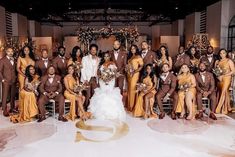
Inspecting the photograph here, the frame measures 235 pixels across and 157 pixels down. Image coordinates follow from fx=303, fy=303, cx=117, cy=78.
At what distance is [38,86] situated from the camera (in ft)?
19.5

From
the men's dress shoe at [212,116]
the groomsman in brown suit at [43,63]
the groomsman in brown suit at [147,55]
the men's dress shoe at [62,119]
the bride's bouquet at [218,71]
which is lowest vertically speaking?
the men's dress shoe at [62,119]

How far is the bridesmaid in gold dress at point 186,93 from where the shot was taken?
19.4 feet

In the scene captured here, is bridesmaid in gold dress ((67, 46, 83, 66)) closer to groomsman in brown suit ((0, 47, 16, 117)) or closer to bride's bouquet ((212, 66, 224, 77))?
groomsman in brown suit ((0, 47, 16, 117))

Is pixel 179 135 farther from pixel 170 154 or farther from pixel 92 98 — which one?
pixel 92 98

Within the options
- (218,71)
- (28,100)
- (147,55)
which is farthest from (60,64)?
(218,71)

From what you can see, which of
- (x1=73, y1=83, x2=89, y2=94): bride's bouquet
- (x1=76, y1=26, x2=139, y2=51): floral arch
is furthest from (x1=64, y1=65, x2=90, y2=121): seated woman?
(x1=76, y1=26, x2=139, y2=51): floral arch

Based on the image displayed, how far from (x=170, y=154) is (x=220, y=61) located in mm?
3158

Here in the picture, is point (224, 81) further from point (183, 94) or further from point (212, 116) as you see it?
point (183, 94)

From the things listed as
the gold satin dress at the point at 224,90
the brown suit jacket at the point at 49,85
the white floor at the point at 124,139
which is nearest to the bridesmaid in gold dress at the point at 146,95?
the white floor at the point at 124,139

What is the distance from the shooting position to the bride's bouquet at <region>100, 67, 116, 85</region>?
6.09 meters

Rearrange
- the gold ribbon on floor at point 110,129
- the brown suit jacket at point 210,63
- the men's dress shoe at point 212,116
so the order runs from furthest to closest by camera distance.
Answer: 1. the brown suit jacket at point 210,63
2. the men's dress shoe at point 212,116
3. the gold ribbon on floor at point 110,129

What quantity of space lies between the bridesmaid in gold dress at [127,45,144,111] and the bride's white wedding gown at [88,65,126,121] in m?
0.52

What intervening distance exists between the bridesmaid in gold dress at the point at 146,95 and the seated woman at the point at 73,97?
1.05 m

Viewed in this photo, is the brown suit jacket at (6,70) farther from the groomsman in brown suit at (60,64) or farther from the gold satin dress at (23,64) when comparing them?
the groomsman in brown suit at (60,64)
